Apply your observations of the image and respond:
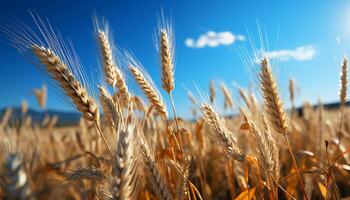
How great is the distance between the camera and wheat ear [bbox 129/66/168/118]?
211 cm

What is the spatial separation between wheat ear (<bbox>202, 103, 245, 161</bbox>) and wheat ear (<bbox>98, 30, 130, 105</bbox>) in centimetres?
55

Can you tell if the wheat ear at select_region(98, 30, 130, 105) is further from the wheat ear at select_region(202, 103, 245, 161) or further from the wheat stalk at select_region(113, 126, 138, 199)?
the wheat stalk at select_region(113, 126, 138, 199)

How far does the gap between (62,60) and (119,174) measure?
97 cm

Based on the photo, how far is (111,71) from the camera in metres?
2.17

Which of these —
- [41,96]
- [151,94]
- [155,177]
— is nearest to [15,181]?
[155,177]

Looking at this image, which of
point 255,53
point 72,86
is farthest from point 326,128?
point 72,86

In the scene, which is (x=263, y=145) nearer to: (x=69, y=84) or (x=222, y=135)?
(x=222, y=135)

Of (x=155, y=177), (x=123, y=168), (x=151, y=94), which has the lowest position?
(x=155, y=177)

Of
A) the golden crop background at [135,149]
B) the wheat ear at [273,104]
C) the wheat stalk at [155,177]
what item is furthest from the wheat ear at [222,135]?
the wheat stalk at [155,177]

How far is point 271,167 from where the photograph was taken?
1.69m

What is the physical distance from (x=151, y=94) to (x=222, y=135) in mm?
569

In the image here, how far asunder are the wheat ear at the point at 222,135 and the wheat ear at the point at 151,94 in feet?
0.98

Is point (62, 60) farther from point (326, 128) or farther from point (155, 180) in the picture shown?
point (326, 128)

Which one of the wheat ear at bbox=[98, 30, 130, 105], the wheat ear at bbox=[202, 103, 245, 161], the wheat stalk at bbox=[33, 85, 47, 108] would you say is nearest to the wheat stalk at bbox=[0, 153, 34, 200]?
the wheat ear at bbox=[202, 103, 245, 161]
